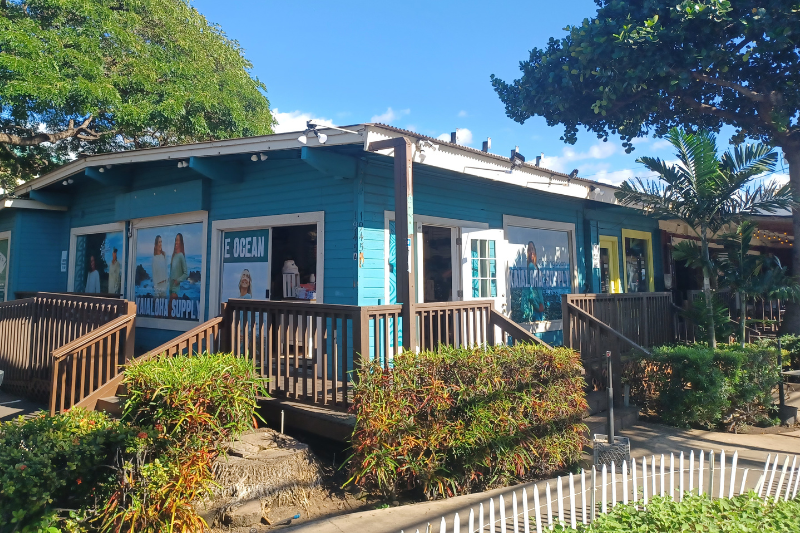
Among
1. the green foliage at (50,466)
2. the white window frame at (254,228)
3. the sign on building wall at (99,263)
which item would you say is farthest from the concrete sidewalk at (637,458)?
the sign on building wall at (99,263)

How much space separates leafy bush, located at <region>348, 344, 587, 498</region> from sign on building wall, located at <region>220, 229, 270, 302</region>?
3.62 m

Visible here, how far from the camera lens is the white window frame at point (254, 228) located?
7.14 meters

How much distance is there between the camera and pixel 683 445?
233 inches

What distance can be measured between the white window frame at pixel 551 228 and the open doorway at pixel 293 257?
3427mm

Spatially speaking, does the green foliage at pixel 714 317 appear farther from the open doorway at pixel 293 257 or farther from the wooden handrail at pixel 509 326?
the open doorway at pixel 293 257

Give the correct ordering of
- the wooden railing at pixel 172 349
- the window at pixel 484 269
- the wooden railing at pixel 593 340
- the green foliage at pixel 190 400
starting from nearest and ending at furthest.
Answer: the green foliage at pixel 190 400, the wooden railing at pixel 172 349, the wooden railing at pixel 593 340, the window at pixel 484 269

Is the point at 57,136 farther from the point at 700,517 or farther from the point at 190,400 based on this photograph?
the point at 700,517

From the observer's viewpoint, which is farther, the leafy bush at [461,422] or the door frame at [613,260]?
the door frame at [613,260]

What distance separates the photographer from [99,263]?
34.8ft

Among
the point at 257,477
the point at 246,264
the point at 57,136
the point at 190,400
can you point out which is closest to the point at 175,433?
the point at 190,400

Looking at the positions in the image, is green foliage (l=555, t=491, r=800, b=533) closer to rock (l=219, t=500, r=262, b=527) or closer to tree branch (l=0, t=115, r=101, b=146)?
rock (l=219, t=500, r=262, b=527)

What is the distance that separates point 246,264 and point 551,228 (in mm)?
5813

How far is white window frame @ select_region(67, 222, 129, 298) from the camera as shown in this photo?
32.3 feet

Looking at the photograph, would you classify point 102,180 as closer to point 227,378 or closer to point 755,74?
point 227,378
